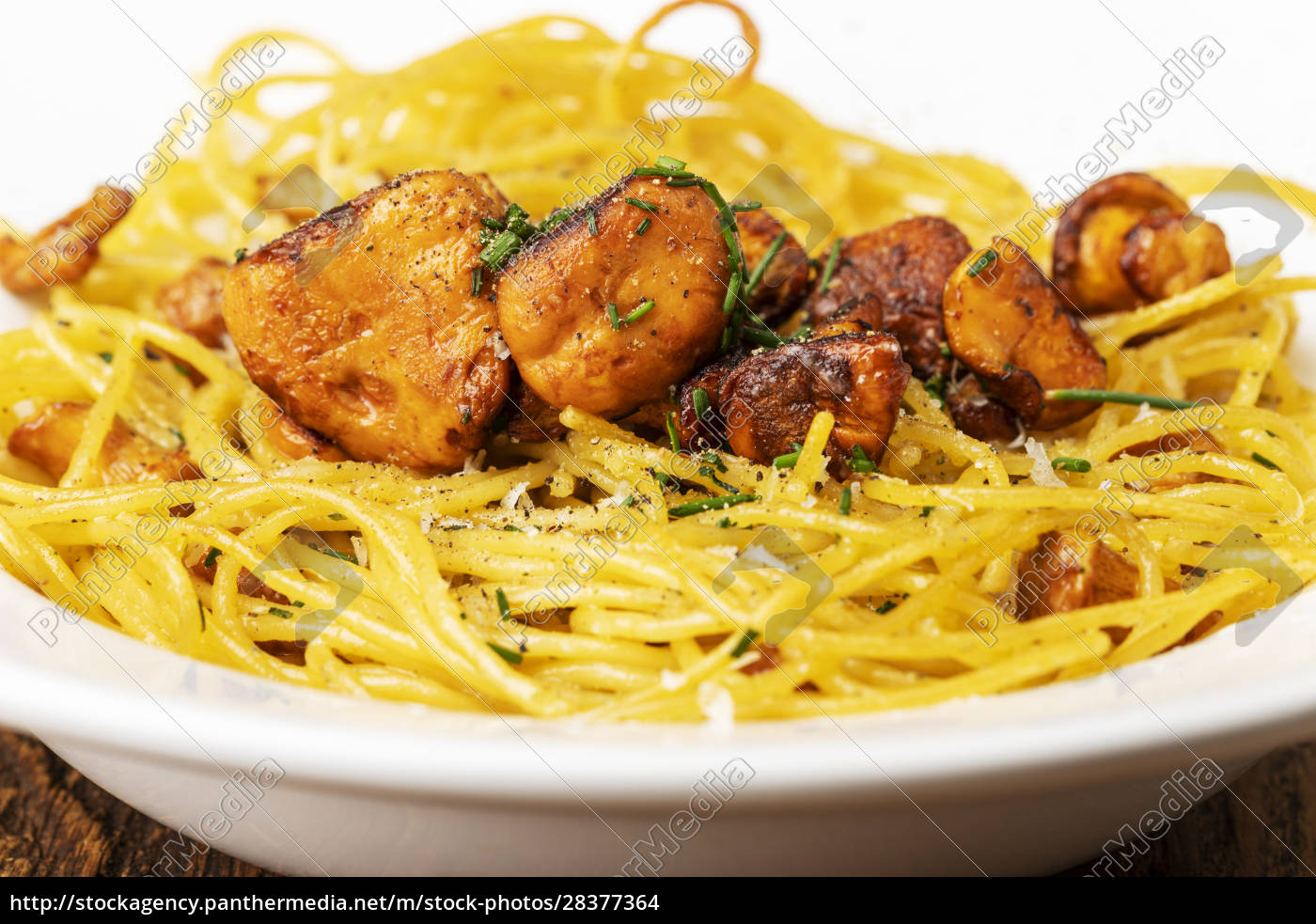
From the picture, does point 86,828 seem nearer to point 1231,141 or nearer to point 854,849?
point 854,849

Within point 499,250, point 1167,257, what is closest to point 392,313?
point 499,250

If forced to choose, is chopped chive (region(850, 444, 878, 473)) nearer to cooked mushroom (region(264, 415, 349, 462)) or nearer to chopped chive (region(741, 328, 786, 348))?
chopped chive (region(741, 328, 786, 348))

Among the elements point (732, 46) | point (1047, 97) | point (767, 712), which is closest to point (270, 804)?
point (767, 712)

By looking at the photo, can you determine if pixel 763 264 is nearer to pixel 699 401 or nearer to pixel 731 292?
pixel 731 292

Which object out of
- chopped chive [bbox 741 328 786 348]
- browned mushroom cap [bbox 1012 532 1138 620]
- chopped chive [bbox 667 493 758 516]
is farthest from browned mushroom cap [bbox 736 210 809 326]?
browned mushroom cap [bbox 1012 532 1138 620]

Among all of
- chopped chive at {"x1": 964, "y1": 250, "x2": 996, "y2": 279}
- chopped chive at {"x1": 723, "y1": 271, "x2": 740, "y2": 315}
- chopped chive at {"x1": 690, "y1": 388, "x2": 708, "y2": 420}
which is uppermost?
chopped chive at {"x1": 964, "y1": 250, "x2": 996, "y2": 279}

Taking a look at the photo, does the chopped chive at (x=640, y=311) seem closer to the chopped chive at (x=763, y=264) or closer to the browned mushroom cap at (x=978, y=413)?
the chopped chive at (x=763, y=264)
